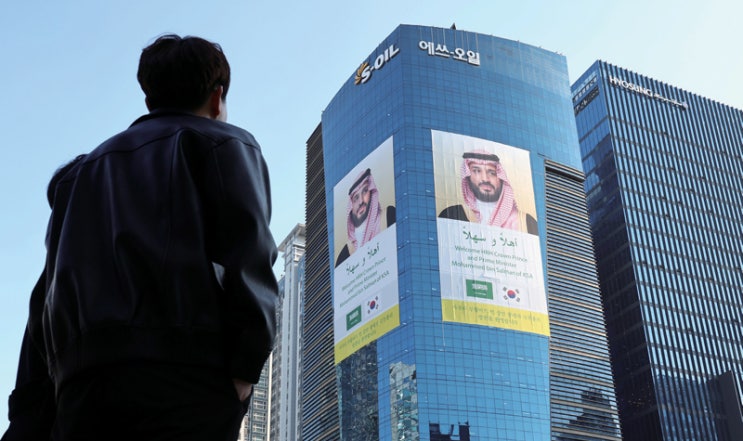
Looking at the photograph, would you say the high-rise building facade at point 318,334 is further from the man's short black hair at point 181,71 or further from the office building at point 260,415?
the man's short black hair at point 181,71

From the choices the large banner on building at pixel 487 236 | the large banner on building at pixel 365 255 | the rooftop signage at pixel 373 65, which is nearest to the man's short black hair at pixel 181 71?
the large banner on building at pixel 487 236

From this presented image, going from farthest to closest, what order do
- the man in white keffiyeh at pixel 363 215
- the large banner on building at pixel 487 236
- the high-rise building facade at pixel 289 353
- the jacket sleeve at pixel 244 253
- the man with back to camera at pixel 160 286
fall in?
the high-rise building facade at pixel 289 353 → the man in white keffiyeh at pixel 363 215 → the large banner on building at pixel 487 236 → the jacket sleeve at pixel 244 253 → the man with back to camera at pixel 160 286

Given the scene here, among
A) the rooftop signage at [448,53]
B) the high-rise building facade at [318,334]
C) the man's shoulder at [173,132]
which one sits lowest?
the man's shoulder at [173,132]

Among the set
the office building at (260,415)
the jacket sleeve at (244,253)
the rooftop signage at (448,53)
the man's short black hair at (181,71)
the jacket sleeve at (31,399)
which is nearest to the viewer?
the jacket sleeve at (244,253)

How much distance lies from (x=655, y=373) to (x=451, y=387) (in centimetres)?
2819

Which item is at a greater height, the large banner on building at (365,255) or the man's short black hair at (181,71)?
the large banner on building at (365,255)

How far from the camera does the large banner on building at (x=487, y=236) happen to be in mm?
68000

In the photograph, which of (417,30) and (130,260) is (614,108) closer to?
(417,30)

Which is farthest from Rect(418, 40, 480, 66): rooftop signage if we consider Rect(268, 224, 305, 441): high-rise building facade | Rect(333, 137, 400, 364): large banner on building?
Rect(268, 224, 305, 441): high-rise building facade

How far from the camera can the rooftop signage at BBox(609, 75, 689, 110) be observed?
99.1 metres

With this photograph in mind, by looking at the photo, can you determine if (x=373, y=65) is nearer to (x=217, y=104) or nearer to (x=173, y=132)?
(x=217, y=104)

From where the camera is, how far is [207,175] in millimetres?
2666

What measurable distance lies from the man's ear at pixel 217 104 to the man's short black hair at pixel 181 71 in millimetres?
18

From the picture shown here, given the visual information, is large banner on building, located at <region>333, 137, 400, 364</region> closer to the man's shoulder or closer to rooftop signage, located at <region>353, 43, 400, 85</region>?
rooftop signage, located at <region>353, 43, 400, 85</region>
